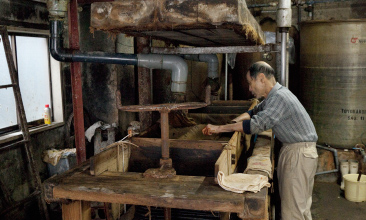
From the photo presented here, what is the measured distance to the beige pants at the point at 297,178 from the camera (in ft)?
12.9

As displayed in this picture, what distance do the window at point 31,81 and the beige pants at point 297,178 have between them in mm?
3946

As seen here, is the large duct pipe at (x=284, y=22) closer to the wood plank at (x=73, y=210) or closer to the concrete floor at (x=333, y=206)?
the concrete floor at (x=333, y=206)

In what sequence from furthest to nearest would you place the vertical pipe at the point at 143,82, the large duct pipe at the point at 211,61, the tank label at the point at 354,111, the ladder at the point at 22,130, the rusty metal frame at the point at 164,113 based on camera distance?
1. the tank label at the point at 354,111
2. the large duct pipe at the point at 211,61
3. the vertical pipe at the point at 143,82
4. the ladder at the point at 22,130
5. the rusty metal frame at the point at 164,113

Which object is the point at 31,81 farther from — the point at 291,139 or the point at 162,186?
the point at 291,139

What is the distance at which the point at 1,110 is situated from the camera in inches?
205

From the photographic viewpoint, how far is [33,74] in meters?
5.77

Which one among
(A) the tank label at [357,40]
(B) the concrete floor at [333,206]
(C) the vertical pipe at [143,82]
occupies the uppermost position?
(A) the tank label at [357,40]

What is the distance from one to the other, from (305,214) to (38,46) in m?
4.72

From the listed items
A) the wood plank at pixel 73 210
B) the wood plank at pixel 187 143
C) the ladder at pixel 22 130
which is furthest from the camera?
the ladder at pixel 22 130

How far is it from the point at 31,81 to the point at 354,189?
5758 millimetres

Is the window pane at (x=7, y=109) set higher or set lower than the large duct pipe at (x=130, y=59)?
lower

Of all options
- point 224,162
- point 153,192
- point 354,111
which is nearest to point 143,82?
point 224,162

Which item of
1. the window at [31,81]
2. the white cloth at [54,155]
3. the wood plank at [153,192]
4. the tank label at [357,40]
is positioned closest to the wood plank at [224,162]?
the wood plank at [153,192]

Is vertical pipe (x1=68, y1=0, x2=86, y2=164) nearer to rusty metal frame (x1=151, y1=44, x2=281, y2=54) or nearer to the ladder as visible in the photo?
the ladder
